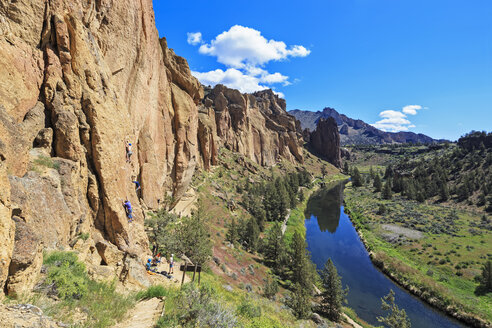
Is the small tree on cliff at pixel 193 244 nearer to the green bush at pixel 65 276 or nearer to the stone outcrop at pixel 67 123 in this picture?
the stone outcrop at pixel 67 123

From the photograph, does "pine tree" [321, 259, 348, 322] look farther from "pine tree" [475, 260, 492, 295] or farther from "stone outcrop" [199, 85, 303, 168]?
"stone outcrop" [199, 85, 303, 168]

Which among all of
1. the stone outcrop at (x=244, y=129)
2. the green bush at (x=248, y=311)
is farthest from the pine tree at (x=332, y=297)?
the stone outcrop at (x=244, y=129)

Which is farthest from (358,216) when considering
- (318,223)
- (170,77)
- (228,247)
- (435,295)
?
(170,77)

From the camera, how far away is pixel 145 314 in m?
9.33

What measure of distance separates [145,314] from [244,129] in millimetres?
111154

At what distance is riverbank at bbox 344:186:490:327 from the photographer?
3127 cm

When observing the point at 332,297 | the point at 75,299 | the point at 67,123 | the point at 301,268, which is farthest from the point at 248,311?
the point at 301,268

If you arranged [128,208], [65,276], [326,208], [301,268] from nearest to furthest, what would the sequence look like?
[65,276] → [128,208] → [301,268] → [326,208]

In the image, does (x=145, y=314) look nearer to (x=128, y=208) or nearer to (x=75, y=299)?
(x=75, y=299)

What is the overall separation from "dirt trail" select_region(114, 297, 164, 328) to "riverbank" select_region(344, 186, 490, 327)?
4035cm

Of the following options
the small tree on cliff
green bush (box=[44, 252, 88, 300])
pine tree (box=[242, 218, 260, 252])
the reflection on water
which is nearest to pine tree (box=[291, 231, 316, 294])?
pine tree (box=[242, 218, 260, 252])

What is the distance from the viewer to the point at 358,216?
76688 mm

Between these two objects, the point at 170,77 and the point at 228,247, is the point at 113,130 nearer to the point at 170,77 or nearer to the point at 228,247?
the point at 170,77

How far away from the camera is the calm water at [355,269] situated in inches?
1266
